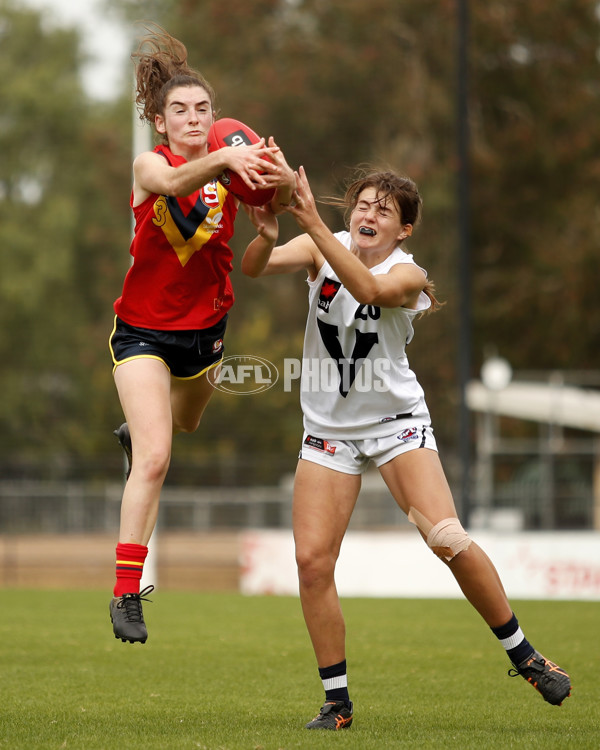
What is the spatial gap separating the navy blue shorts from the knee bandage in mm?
1075

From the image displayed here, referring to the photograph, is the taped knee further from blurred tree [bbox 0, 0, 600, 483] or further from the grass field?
blurred tree [bbox 0, 0, 600, 483]

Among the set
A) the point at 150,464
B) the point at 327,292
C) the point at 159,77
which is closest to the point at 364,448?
the point at 327,292

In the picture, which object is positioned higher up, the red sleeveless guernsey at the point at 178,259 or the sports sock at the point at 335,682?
the red sleeveless guernsey at the point at 178,259

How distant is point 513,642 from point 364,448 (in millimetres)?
971

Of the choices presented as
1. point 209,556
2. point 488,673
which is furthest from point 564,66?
point 488,673

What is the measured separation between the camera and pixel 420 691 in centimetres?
575

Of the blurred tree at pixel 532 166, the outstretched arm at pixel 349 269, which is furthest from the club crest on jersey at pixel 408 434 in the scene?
the blurred tree at pixel 532 166

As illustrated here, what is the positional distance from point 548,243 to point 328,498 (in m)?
21.5

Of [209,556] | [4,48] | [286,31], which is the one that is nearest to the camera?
[209,556]

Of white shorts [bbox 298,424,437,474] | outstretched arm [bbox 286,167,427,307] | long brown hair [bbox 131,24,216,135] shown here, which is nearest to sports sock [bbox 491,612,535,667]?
white shorts [bbox 298,424,437,474]

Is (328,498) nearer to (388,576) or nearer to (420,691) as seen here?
(420,691)

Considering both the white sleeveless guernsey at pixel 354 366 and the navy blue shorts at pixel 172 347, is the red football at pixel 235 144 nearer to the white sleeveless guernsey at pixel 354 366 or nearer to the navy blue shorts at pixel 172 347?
the white sleeveless guernsey at pixel 354 366

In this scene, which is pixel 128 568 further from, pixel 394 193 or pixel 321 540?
pixel 394 193

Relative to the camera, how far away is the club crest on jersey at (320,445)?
4.70 metres
